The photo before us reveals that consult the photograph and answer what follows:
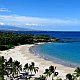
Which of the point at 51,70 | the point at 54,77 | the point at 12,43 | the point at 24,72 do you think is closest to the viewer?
the point at 51,70

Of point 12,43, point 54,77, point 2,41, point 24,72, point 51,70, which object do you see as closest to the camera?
point 51,70

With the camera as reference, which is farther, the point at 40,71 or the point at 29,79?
the point at 40,71

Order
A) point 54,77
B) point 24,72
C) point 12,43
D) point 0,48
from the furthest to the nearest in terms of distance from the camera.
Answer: point 12,43, point 0,48, point 24,72, point 54,77

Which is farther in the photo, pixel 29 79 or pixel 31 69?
pixel 31 69

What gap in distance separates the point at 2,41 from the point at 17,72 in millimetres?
103194

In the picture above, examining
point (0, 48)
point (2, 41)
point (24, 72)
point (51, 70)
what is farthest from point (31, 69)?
point (2, 41)

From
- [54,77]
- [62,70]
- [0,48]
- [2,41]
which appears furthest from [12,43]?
[54,77]

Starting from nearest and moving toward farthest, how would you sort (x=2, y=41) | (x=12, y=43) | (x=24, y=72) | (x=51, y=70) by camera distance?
1. (x=51, y=70)
2. (x=24, y=72)
3. (x=2, y=41)
4. (x=12, y=43)

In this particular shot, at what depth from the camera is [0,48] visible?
166 m

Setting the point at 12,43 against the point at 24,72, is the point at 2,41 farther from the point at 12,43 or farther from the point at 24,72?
the point at 24,72

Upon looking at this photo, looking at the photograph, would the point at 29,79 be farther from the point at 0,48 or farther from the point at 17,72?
the point at 0,48

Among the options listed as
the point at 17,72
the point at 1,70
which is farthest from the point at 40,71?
the point at 1,70

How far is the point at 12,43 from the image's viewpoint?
197 metres

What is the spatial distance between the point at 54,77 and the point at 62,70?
14.0 m
